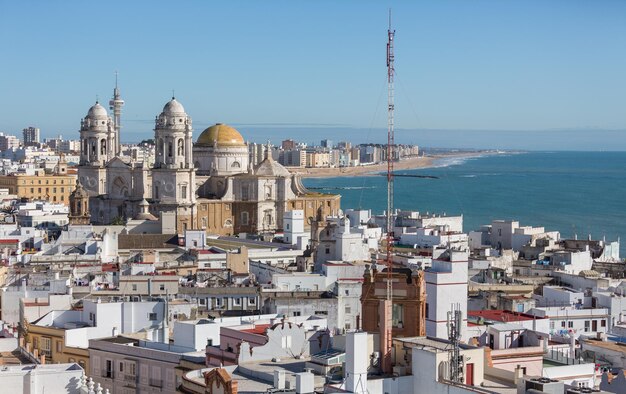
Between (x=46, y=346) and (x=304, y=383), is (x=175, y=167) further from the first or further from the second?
(x=304, y=383)

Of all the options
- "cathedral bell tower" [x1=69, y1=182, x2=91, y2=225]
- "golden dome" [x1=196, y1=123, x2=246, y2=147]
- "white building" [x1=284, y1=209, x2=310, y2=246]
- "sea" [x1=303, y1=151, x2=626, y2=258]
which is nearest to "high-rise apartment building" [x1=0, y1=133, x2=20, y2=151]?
"sea" [x1=303, y1=151, x2=626, y2=258]

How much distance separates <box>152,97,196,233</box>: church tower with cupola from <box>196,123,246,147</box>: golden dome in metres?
5.70

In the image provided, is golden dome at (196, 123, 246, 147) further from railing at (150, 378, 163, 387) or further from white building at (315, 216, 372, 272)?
railing at (150, 378, 163, 387)

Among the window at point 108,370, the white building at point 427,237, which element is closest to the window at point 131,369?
the window at point 108,370

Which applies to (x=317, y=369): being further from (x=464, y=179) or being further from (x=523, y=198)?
(x=464, y=179)

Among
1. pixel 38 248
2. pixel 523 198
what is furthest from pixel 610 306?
pixel 523 198

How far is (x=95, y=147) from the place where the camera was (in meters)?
60.8

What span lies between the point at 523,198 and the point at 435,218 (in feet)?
220

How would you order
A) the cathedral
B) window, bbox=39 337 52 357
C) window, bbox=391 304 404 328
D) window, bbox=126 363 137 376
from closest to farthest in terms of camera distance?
window, bbox=391 304 404 328
window, bbox=126 363 137 376
window, bbox=39 337 52 357
the cathedral

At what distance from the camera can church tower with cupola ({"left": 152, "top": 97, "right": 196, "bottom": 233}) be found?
55906 mm

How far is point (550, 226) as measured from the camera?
259 feet

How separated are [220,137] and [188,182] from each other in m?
6.91

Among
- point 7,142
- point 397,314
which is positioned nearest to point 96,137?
point 397,314

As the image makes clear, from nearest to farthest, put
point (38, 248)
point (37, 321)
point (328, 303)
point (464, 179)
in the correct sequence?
1. point (37, 321)
2. point (328, 303)
3. point (38, 248)
4. point (464, 179)
